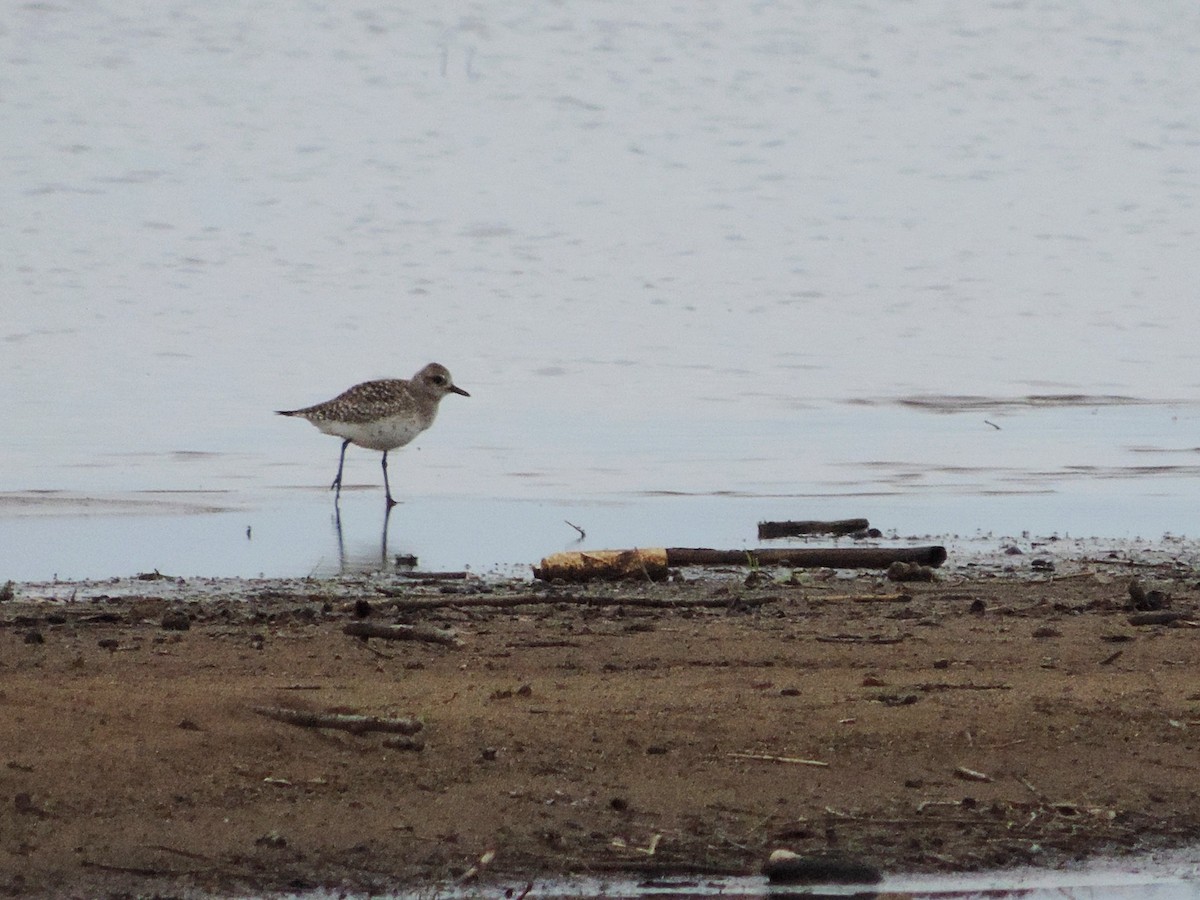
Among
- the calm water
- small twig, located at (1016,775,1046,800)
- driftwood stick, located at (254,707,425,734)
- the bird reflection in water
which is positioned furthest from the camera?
the calm water

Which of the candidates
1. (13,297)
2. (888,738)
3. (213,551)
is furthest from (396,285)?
(888,738)

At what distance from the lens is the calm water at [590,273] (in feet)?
42.3

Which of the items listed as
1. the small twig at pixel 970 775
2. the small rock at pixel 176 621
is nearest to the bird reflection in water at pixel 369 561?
the small rock at pixel 176 621

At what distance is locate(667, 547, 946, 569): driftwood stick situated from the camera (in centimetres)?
1009

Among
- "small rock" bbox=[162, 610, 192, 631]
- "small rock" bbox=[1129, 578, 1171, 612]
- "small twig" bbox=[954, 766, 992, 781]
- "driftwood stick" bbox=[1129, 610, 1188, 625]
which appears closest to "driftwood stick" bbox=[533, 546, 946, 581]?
"small rock" bbox=[1129, 578, 1171, 612]

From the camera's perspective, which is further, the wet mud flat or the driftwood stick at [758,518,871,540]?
the driftwood stick at [758,518,871,540]

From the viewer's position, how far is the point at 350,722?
6.85 metres

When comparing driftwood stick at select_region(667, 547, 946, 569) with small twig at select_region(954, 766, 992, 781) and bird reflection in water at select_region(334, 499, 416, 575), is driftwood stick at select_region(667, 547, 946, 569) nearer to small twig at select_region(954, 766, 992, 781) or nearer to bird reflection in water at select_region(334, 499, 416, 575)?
bird reflection in water at select_region(334, 499, 416, 575)

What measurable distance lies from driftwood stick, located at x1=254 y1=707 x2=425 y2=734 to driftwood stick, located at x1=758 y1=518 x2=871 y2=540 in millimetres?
4571

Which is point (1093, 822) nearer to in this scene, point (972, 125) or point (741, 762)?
point (741, 762)

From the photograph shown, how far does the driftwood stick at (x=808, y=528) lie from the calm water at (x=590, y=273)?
44 cm

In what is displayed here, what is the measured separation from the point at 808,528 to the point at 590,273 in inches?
454

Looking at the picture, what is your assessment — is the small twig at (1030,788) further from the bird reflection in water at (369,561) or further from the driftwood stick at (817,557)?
the bird reflection in water at (369,561)

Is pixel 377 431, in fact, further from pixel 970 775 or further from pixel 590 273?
pixel 590 273
